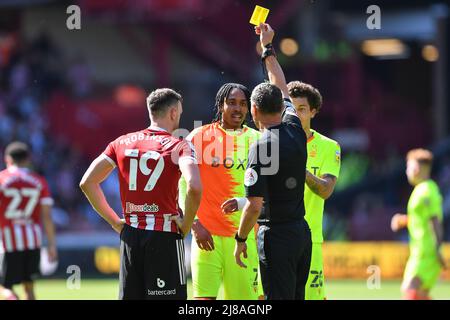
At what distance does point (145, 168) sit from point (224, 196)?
138 centimetres

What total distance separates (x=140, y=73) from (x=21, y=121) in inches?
173

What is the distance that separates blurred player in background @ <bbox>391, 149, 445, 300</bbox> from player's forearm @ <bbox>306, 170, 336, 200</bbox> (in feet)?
9.96

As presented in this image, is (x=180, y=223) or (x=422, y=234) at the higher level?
(x=180, y=223)

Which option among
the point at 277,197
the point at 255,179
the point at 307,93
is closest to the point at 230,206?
the point at 277,197

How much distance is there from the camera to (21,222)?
527 inches

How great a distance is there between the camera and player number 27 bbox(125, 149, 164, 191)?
8.33m

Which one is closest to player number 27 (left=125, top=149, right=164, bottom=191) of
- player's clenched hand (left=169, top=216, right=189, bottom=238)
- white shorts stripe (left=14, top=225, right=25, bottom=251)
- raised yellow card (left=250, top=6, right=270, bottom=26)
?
player's clenched hand (left=169, top=216, right=189, bottom=238)

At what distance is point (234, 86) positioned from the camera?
9438 mm

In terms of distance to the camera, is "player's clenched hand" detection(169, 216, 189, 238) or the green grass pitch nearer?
"player's clenched hand" detection(169, 216, 189, 238)

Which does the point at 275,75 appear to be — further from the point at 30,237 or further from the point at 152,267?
the point at 30,237

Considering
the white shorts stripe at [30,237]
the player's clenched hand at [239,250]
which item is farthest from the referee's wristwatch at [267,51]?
the white shorts stripe at [30,237]

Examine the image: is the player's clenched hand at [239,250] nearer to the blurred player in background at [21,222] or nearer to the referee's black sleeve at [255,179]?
the referee's black sleeve at [255,179]

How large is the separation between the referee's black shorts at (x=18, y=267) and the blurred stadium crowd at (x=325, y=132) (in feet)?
31.9

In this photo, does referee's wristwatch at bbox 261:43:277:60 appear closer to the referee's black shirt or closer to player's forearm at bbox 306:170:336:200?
the referee's black shirt
